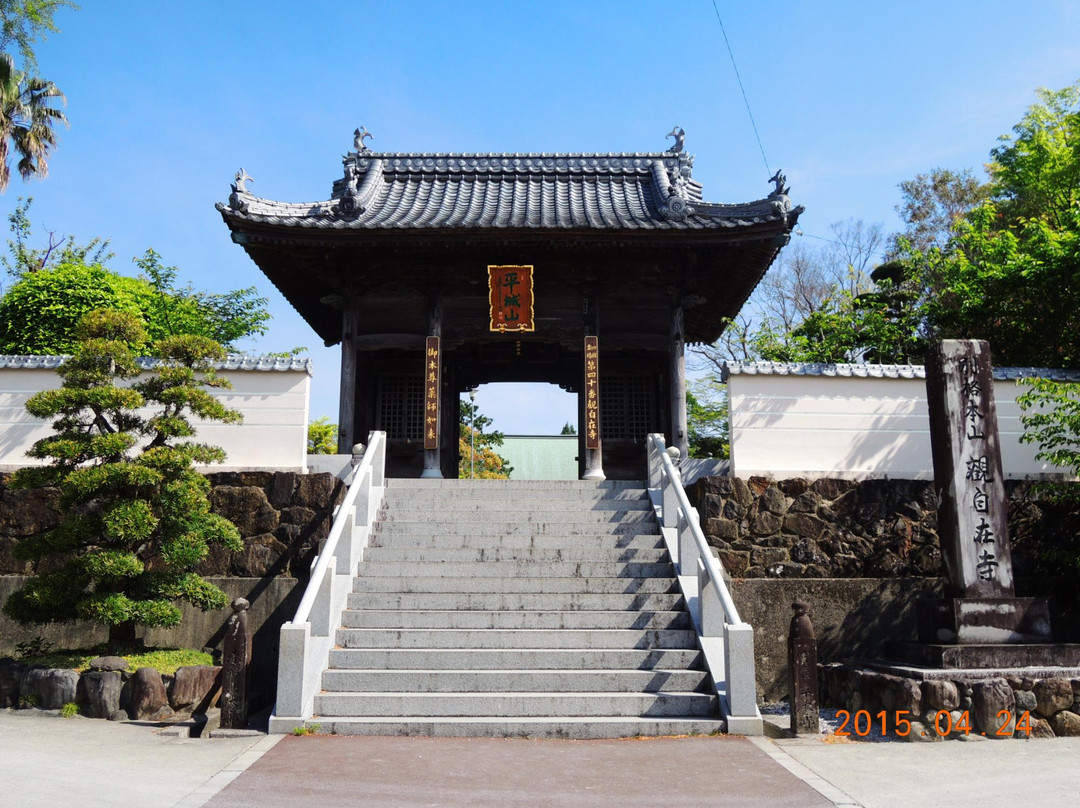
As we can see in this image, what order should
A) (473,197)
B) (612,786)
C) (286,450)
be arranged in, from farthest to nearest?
(473,197) → (286,450) → (612,786)

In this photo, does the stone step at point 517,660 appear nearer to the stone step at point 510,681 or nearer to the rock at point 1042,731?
the stone step at point 510,681

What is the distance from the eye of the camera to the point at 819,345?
16.0 meters

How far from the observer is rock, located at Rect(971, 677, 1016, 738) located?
6770mm

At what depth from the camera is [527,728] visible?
6.79 metres

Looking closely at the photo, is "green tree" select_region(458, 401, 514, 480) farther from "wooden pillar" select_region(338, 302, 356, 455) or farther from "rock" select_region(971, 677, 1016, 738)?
"rock" select_region(971, 677, 1016, 738)

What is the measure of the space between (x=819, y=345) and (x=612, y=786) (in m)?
12.4

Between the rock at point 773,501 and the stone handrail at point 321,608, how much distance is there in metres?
4.95

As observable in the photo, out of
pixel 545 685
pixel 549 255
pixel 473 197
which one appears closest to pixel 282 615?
pixel 545 685

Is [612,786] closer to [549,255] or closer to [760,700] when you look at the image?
[760,700]

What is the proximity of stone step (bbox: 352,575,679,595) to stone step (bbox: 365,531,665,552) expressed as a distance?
0.75 metres

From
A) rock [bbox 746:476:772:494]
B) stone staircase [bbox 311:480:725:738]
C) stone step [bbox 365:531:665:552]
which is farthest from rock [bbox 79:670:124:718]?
rock [bbox 746:476:772:494]

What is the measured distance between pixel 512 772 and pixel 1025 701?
456 centimetres

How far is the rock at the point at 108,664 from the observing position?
750 cm

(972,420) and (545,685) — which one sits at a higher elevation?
(972,420)
